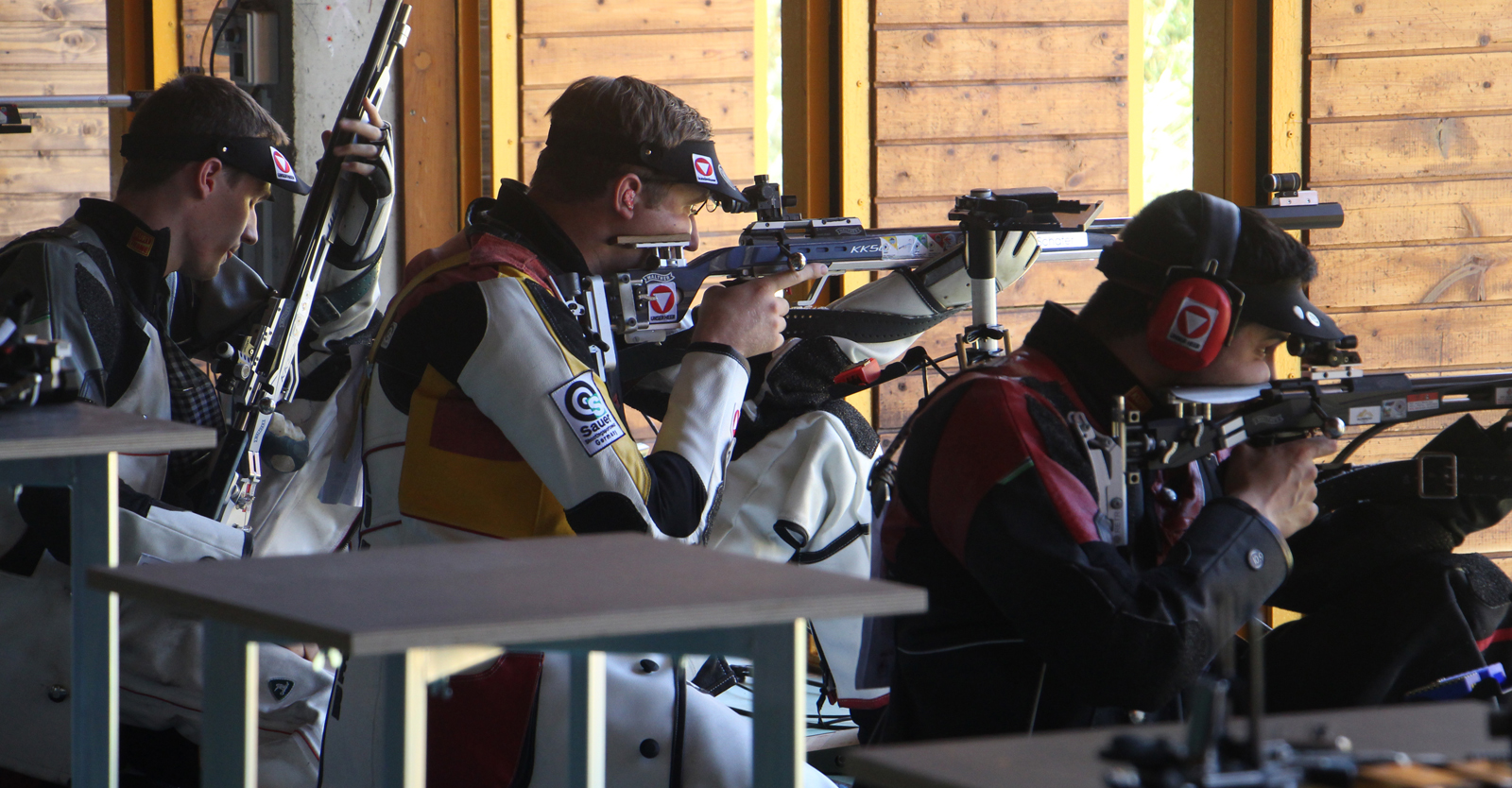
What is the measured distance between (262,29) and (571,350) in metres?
2.81

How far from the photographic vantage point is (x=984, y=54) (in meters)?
4.01

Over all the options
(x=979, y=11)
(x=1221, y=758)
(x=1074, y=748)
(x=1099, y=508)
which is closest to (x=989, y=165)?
(x=979, y=11)

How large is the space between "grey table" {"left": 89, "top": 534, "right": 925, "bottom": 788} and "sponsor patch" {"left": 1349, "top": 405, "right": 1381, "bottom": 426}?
102 centimetres

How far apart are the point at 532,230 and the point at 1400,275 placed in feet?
8.15

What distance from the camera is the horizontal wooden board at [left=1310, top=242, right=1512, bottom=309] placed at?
3705 millimetres

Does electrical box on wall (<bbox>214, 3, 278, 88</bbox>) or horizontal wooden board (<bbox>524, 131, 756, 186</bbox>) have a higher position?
electrical box on wall (<bbox>214, 3, 278, 88</bbox>)

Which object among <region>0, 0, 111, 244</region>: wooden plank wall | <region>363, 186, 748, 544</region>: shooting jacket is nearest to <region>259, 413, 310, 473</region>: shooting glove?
<region>363, 186, 748, 544</region>: shooting jacket

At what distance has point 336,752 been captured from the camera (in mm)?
2066

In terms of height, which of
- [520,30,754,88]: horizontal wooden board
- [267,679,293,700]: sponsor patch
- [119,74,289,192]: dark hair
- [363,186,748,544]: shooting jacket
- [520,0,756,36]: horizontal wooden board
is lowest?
[267,679,293,700]: sponsor patch

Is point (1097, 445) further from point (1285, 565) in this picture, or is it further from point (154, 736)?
point (154, 736)

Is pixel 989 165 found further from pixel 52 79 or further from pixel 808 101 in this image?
pixel 52 79

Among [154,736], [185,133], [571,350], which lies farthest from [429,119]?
[571,350]

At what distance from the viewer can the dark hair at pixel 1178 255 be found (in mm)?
1991

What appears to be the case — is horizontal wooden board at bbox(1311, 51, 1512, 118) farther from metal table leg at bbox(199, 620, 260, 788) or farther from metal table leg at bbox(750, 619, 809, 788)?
metal table leg at bbox(199, 620, 260, 788)
